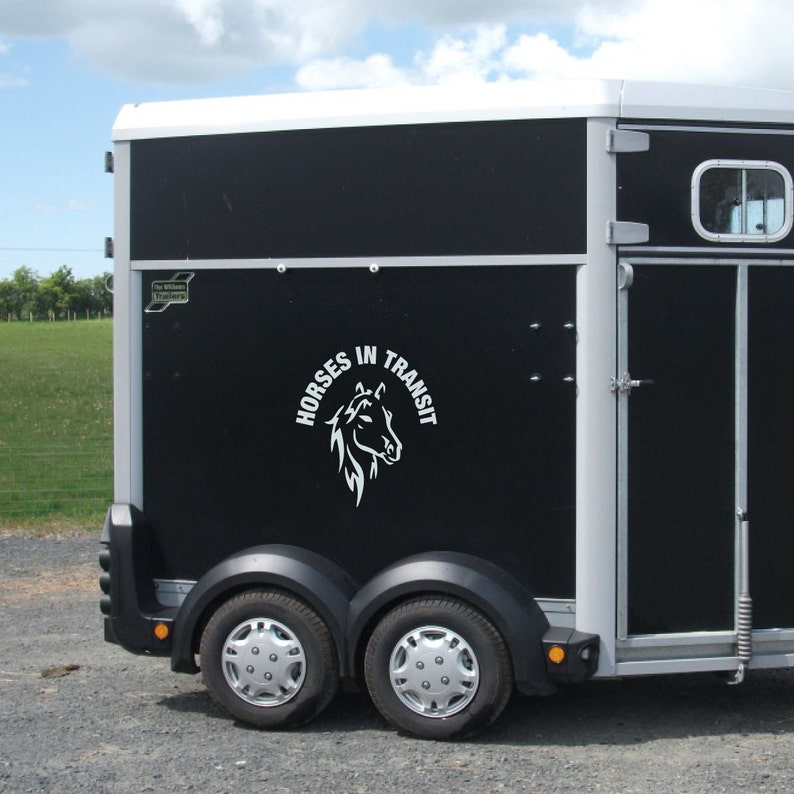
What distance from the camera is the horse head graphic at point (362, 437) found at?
5.28 m

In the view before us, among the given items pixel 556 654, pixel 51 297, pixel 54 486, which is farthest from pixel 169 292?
pixel 51 297

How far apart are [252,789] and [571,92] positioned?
3.12 metres

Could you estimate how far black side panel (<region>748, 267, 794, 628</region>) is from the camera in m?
5.16

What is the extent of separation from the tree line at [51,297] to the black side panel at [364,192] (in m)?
86.0

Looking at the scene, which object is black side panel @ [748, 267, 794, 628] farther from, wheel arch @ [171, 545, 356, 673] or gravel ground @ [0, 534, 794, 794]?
wheel arch @ [171, 545, 356, 673]

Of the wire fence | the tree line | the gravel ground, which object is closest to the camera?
the gravel ground

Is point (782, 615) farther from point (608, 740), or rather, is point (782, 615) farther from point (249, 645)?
point (249, 645)

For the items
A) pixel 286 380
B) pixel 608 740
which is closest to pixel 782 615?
pixel 608 740

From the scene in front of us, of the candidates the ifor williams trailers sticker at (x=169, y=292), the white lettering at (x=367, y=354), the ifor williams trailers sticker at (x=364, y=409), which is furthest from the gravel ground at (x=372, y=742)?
the ifor williams trailers sticker at (x=169, y=292)

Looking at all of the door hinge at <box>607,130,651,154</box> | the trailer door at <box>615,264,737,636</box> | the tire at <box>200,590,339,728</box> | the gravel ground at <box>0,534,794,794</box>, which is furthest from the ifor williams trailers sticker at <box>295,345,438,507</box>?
the door hinge at <box>607,130,651,154</box>

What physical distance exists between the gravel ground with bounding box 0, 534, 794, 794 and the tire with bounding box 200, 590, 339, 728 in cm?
13

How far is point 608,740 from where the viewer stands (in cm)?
523

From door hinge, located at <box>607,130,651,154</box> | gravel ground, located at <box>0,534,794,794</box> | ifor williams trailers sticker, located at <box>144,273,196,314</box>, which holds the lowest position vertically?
gravel ground, located at <box>0,534,794,794</box>

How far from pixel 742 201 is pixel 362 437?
1.95 metres
